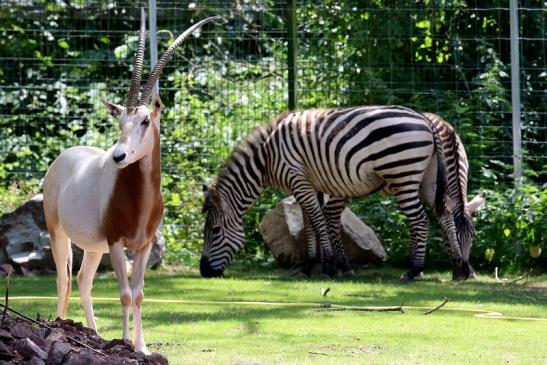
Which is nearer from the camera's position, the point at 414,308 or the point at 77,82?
the point at 414,308

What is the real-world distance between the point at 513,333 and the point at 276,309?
2181 mm

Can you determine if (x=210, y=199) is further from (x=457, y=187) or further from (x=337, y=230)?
(x=457, y=187)

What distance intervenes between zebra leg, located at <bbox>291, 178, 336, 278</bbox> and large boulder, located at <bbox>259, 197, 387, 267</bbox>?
2.31 feet

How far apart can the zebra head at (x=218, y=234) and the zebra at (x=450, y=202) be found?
0.84 m

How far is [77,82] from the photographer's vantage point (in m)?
15.0

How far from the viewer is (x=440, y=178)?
12.3 m

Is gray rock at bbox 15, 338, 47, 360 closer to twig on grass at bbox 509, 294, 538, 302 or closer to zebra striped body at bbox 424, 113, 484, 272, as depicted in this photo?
twig on grass at bbox 509, 294, 538, 302

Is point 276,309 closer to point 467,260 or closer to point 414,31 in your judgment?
point 467,260

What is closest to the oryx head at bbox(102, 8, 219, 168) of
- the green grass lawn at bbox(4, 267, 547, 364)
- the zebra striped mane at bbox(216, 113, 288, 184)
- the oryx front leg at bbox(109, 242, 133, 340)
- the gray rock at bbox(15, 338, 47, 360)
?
the oryx front leg at bbox(109, 242, 133, 340)

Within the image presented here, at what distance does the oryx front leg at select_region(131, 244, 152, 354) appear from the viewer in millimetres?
7398

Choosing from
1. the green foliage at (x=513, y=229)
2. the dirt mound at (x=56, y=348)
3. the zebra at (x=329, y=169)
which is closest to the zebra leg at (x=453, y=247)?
the zebra at (x=329, y=169)

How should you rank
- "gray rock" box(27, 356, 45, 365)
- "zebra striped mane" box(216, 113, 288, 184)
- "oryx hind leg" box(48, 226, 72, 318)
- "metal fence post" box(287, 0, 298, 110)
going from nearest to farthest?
"gray rock" box(27, 356, 45, 365), "oryx hind leg" box(48, 226, 72, 318), "zebra striped mane" box(216, 113, 288, 184), "metal fence post" box(287, 0, 298, 110)

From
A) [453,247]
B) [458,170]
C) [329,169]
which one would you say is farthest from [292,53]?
[453,247]

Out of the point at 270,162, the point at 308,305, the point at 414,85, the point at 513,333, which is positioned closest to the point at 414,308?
the point at 308,305
